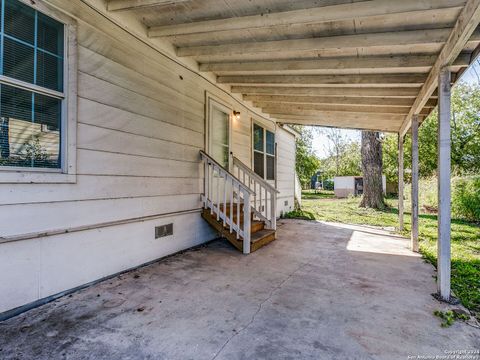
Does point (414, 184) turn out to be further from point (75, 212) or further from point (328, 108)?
point (75, 212)

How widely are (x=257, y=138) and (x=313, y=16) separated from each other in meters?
4.44

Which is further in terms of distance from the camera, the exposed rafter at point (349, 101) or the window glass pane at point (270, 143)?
the window glass pane at point (270, 143)

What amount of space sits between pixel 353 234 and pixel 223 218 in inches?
127

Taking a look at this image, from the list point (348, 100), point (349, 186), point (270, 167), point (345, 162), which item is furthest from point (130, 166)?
point (345, 162)

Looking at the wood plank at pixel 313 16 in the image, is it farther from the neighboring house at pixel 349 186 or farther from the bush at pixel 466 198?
the neighboring house at pixel 349 186

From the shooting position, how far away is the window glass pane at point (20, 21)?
91.2 inches

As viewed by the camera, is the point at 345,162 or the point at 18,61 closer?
the point at 18,61

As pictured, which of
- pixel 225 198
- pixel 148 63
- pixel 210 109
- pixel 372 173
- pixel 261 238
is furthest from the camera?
pixel 372 173

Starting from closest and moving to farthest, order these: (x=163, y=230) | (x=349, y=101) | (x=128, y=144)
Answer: (x=128, y=144)
(x=163, y=230)
(x=349, y=101)

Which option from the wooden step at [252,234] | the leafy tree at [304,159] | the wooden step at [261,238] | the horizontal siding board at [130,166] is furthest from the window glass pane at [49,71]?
the leafy tree at [304,159]

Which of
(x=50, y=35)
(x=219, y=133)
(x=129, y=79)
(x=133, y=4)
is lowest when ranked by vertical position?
(x=219, y=133)

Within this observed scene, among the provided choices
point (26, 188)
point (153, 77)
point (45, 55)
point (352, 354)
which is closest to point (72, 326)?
point (26, 188)

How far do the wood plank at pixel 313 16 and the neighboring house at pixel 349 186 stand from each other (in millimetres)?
18462

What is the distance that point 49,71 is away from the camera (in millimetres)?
2605
